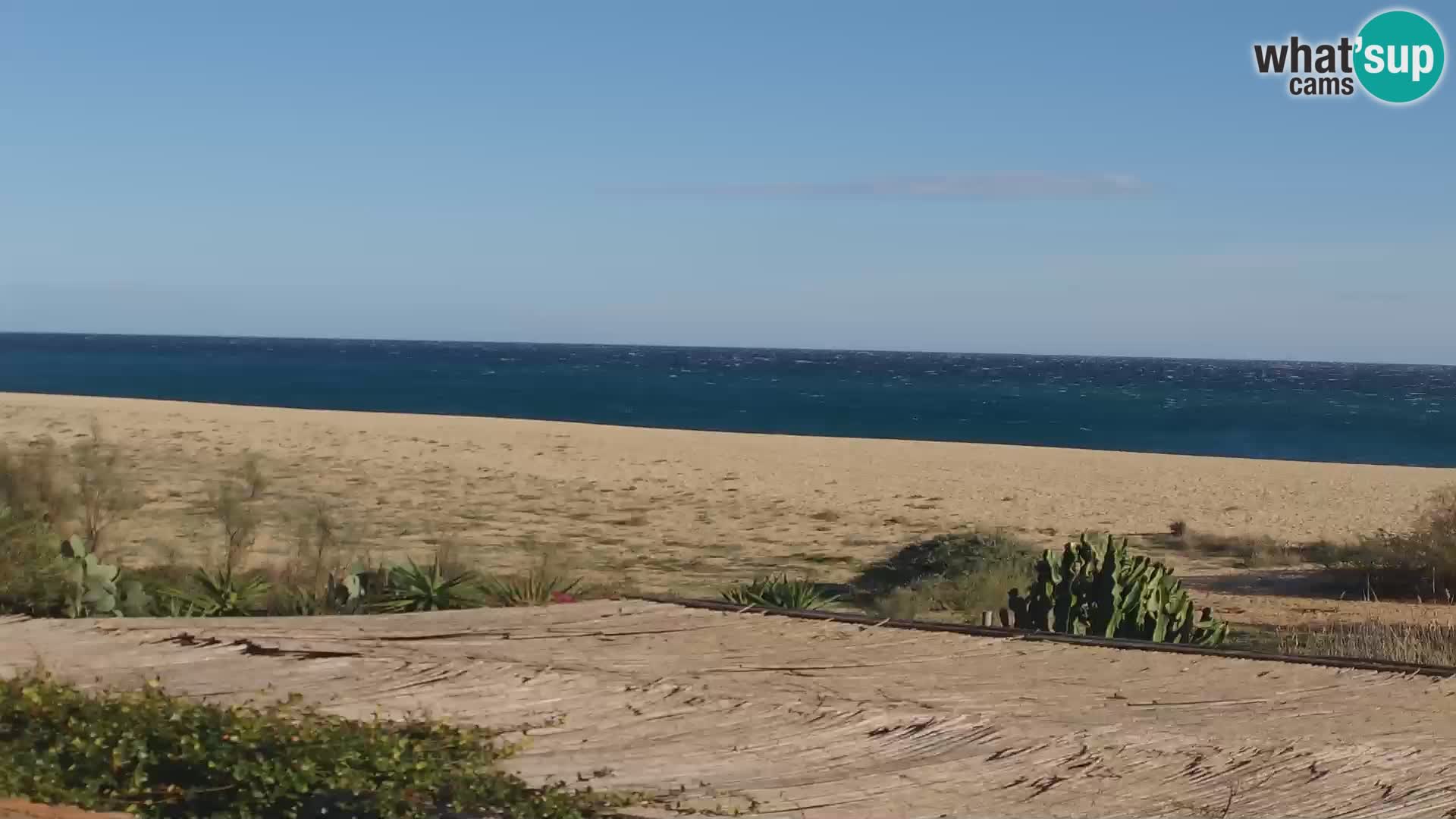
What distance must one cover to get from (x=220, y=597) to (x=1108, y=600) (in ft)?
21.3

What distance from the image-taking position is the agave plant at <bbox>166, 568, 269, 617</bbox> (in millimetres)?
10391

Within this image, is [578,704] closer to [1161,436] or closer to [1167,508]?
[1167,508]

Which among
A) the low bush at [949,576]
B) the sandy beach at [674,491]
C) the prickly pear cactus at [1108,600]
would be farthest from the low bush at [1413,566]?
the prickly pear cactus at [1108,600]

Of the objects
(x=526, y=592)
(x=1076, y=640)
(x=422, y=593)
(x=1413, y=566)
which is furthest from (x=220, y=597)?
(x=1413, y=566)

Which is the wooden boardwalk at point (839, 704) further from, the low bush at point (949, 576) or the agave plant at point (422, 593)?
the low bush at point (949, 576)

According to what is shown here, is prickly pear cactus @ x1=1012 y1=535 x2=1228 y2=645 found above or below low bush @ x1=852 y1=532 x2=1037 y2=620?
above

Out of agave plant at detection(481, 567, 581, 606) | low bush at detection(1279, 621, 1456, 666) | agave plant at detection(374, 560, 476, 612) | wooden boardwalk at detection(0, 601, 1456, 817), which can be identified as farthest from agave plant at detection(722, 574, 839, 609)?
low bush at detection(1279, 621, 1456, 666)

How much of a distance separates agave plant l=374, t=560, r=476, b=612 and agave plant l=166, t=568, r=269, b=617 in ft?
3.29

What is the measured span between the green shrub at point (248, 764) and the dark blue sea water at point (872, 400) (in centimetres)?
5076

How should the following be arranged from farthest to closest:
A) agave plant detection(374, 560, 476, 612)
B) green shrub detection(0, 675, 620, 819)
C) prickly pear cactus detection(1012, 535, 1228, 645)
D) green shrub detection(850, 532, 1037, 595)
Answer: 1. green shrub detection(850, 532, 1037, 595)
2. agave plant detection(374, 560, 476, 612)
3. prickly pear cactus detection(1012, 535, 1228, 645)
4. green shrub detection(0, 675, 620, 819)

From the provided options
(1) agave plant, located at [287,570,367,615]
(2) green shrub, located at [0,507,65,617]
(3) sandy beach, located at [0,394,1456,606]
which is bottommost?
(3) sandy beach, located at [0,394,1456,606]

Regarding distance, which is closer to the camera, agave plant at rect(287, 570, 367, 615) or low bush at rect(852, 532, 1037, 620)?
agave plant at rect(287, 570, 367, 615)

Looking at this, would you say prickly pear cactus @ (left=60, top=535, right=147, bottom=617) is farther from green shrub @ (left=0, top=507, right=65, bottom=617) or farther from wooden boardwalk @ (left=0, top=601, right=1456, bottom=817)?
wooden boardwalk @ (left=0, top=601, right=1456, bottom=817)

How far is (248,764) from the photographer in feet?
17.9
